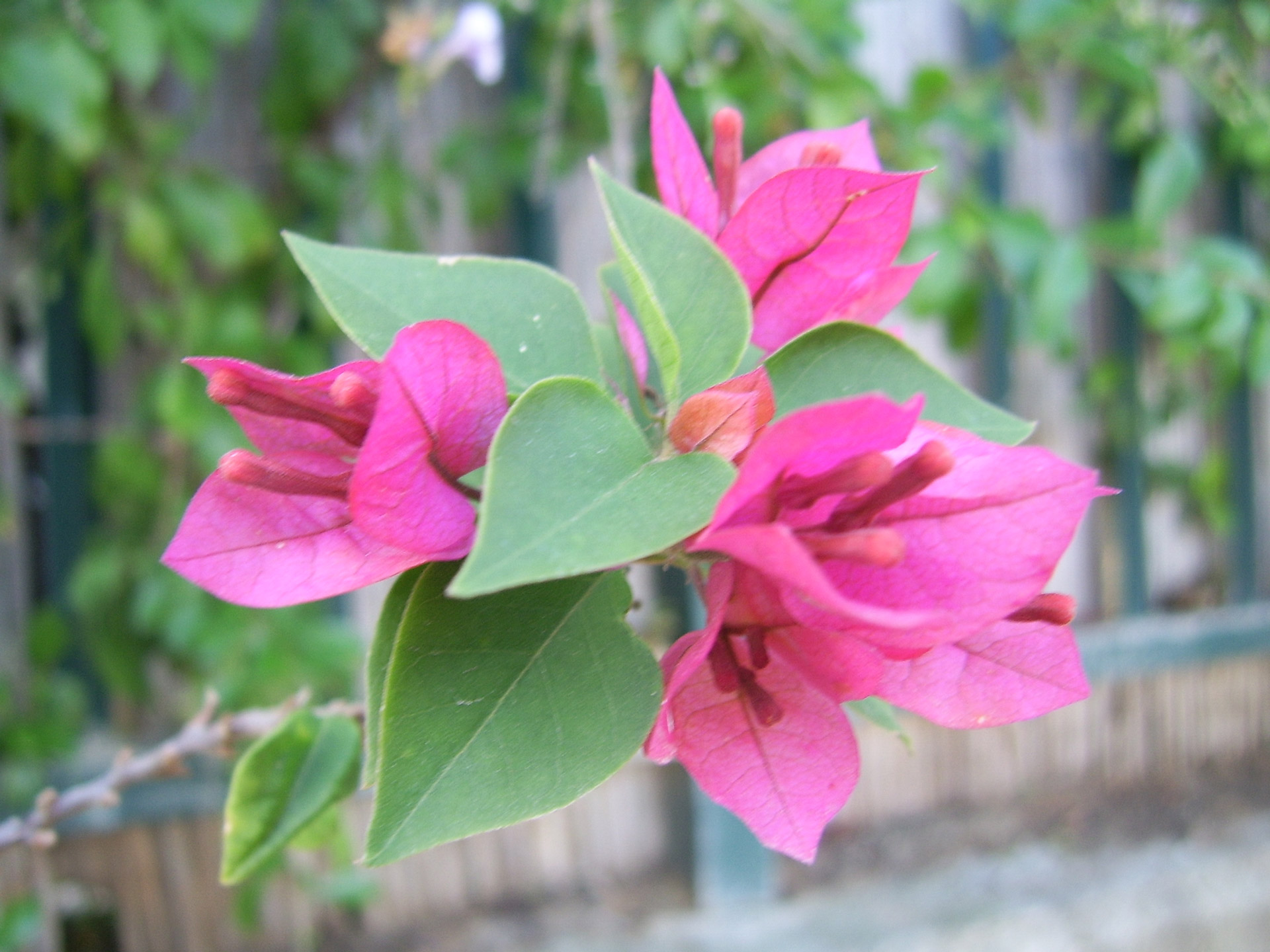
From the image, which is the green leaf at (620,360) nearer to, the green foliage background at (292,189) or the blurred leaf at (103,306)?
the green foliage background at (292,189)

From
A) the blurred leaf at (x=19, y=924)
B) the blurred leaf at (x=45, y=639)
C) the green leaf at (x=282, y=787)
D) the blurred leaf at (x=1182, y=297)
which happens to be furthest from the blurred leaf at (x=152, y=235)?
the blurred leaf at (x=1182, y=297)

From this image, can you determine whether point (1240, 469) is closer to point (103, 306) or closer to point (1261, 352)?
point (1261, 352)

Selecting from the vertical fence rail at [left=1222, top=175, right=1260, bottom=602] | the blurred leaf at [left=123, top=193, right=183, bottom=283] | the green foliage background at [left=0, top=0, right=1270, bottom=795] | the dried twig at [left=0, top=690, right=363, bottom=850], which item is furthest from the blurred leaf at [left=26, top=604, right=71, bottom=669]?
the vertical fence rail at [left=1222, top=175, right=1260, bottom=602]

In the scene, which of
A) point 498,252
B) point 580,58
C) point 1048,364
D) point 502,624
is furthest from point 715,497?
point 1048,364

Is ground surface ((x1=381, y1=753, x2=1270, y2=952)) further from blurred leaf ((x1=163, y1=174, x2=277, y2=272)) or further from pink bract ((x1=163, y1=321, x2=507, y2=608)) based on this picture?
pink bract ((x1=163, y1=321, x2=507, y2=608))

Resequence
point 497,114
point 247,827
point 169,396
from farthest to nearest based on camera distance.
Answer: point 497,114, point 169,396, point 247,827

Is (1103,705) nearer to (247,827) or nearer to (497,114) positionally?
(497,114)
